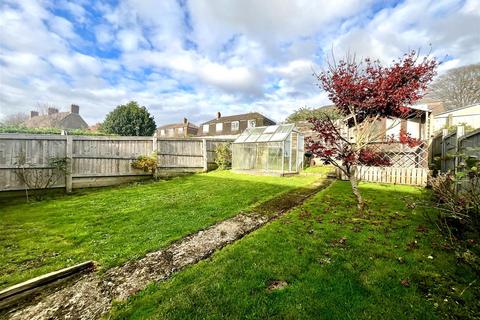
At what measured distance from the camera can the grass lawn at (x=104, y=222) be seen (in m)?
3.78

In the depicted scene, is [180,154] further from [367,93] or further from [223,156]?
[367,93]

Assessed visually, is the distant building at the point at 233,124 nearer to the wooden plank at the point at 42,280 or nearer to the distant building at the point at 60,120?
the distant building at the point at 60,120

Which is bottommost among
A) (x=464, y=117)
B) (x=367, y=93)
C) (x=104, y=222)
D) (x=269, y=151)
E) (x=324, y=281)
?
(x=104, y=222)

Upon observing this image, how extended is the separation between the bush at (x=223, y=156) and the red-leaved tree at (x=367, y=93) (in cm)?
1000

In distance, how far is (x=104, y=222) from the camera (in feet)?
18.2

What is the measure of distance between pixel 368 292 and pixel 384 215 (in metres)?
3.92

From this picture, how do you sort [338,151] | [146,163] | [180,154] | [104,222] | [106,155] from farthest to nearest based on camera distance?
[180,154] < [146,163] < [106,155] < [338,151] < [104,222]

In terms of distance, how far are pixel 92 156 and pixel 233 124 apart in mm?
27510

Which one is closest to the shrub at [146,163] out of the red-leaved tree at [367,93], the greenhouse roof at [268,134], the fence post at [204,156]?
the fence post at [204,156]

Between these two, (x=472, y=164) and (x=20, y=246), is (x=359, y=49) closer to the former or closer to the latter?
(x=472, y=164)

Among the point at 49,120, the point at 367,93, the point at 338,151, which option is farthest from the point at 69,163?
the point at 49,120

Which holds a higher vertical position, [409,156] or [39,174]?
[409,156]

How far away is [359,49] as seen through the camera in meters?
6.35

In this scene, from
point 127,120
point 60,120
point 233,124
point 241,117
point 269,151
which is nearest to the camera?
point 269,151
